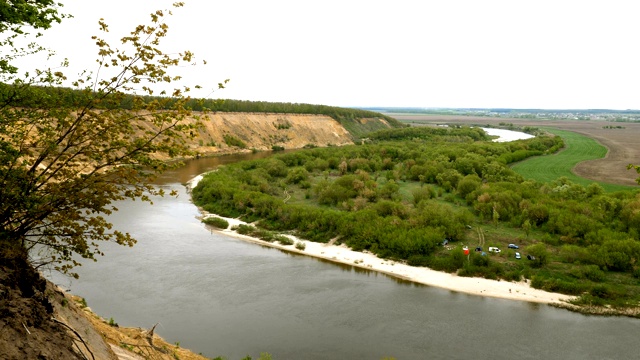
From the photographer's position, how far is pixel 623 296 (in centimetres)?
1814

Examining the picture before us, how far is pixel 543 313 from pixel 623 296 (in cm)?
406

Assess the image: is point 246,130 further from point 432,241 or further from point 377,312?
point 377,312

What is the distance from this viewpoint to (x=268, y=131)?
84250 millimetres

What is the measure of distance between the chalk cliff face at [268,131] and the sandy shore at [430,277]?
45.7 metres

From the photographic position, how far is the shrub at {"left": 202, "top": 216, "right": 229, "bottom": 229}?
93.8 ft

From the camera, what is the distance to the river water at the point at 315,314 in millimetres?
14516

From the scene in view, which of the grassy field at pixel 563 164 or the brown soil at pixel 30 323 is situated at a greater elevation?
the brown soil at pixel 30 323

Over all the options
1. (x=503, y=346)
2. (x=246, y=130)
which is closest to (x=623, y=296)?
(x=503, y=346)

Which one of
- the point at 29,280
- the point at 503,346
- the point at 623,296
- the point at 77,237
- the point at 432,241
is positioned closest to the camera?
the point at 77,237

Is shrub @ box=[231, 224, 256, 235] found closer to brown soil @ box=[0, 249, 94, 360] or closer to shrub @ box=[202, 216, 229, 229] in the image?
shrub @ box=[202, 216, 229, 229]

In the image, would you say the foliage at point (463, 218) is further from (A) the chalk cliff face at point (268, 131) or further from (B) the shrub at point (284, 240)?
(A) the chalk cliff face at point (268, 131)

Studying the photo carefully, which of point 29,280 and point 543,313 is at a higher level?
point 29,280

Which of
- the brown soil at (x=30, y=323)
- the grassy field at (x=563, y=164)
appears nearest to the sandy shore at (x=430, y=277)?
the brown soil at (x=30, y=323)

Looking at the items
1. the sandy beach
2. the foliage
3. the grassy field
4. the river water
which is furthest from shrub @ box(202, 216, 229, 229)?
the grassy field
